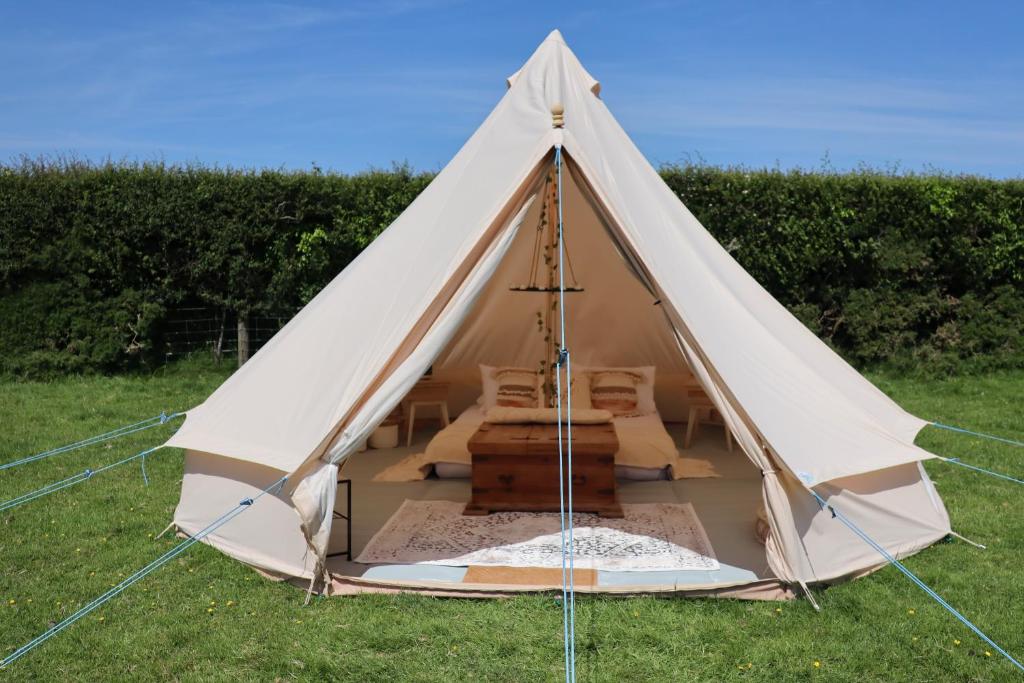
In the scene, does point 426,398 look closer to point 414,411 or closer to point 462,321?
point 414,411

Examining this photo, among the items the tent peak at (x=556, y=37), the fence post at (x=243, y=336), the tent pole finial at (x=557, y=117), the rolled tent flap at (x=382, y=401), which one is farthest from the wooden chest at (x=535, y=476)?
the fence post at (x=243, y=336)

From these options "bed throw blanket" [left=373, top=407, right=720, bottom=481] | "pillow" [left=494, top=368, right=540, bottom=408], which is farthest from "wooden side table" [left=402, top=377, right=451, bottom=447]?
"bed throw blanket" [left=373, top=407, right=720, bottom=481]

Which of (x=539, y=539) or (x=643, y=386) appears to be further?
(x=643, y=386)

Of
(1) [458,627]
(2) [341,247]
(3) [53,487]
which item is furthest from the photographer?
(2) [341,247]

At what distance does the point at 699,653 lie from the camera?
334 cm

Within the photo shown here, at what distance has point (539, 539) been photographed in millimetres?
4609

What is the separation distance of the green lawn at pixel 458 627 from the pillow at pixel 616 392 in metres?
2.55

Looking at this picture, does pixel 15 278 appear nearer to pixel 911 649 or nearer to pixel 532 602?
pixel 532 602

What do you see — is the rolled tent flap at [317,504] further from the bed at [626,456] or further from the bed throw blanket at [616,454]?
the bed at [626,456]

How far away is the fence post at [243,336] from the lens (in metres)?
9.30

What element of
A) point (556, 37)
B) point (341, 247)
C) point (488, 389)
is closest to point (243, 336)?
point (341, 247)

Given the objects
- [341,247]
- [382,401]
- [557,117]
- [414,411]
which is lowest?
[414,411]

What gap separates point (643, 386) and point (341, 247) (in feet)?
12.3

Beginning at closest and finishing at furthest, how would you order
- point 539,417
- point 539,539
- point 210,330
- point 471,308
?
point 471,308, point 539,539, point 539,417, point 210,330
